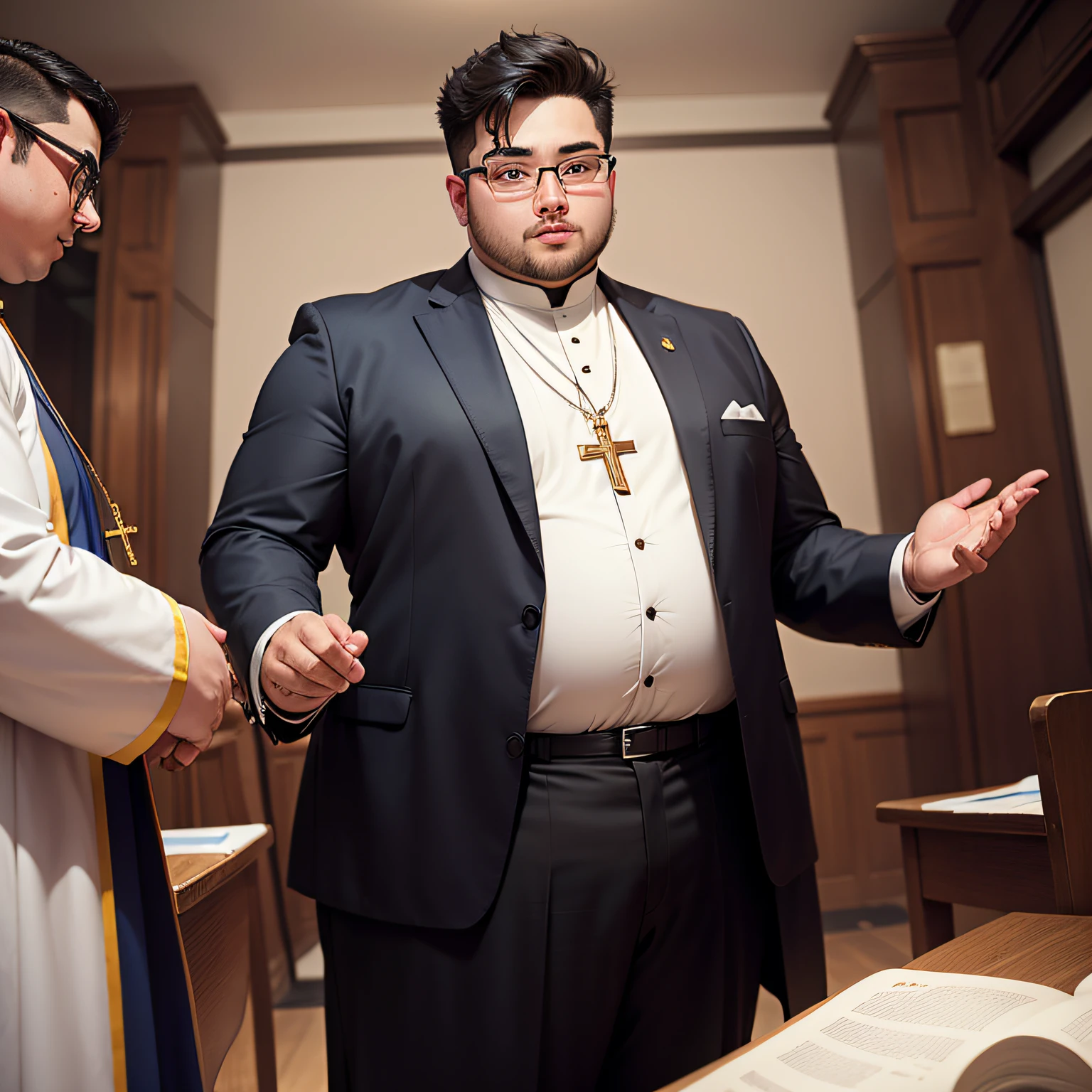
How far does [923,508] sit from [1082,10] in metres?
1.61

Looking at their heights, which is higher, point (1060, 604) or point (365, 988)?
point (1060, 604)

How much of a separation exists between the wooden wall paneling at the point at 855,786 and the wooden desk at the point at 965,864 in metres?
1.99

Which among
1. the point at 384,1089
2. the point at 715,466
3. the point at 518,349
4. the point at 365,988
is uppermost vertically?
the point at 518,349

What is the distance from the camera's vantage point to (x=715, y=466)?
132 centimetres

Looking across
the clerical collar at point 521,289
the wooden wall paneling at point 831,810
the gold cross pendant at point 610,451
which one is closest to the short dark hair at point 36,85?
the clerical collar at point 521,289

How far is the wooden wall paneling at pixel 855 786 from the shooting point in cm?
353

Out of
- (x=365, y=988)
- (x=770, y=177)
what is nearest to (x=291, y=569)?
(x=365, y=988)

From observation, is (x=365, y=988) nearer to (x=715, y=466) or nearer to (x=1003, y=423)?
(x=715, y=466)

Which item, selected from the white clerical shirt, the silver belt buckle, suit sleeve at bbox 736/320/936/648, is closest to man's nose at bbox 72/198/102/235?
the white clerical shirt

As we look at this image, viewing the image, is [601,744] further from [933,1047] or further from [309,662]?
[933,1047]

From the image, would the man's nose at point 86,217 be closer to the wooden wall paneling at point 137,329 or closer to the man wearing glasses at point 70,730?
the man wearing glasses at point 70,730

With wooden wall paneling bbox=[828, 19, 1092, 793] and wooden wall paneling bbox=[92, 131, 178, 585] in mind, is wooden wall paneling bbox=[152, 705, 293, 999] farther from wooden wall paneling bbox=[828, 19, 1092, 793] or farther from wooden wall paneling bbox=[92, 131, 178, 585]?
wooden wall paneling bbox=[828, 19, 1092, 793]

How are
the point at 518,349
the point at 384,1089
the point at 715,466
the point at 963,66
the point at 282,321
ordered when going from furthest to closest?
the point at 282,321 < the point at 963,66 < the point at 518,349 < the point at 715,466 < the point at 384,1089

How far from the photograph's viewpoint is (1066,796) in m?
0.95
